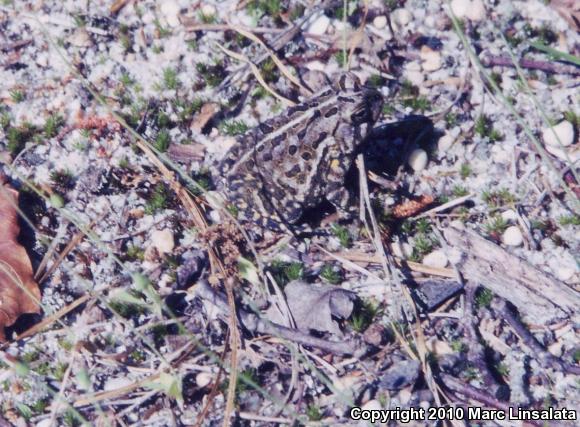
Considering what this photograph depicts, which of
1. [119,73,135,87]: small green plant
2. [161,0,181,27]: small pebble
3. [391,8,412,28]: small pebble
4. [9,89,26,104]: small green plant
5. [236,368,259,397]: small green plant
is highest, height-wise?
[161,0,181,27]: small pebble

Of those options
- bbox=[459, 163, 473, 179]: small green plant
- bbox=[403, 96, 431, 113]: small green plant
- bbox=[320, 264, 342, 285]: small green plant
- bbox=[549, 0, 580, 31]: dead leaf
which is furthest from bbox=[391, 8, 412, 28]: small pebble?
bbox=[320, 264, 342, 285]: small green plant

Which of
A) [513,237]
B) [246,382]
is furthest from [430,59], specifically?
[246,382]

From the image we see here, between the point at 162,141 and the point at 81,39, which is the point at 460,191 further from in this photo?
the point at 81,39

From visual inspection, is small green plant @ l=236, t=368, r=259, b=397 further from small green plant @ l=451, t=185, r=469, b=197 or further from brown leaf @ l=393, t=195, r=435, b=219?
small green plant @ l=451, t=185, r=469, b=197

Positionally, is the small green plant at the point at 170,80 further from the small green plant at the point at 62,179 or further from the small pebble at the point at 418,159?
the small pebble at the point at 418,159

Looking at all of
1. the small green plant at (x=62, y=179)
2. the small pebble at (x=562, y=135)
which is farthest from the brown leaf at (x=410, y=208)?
the small green plant at (x=62, y=179)
